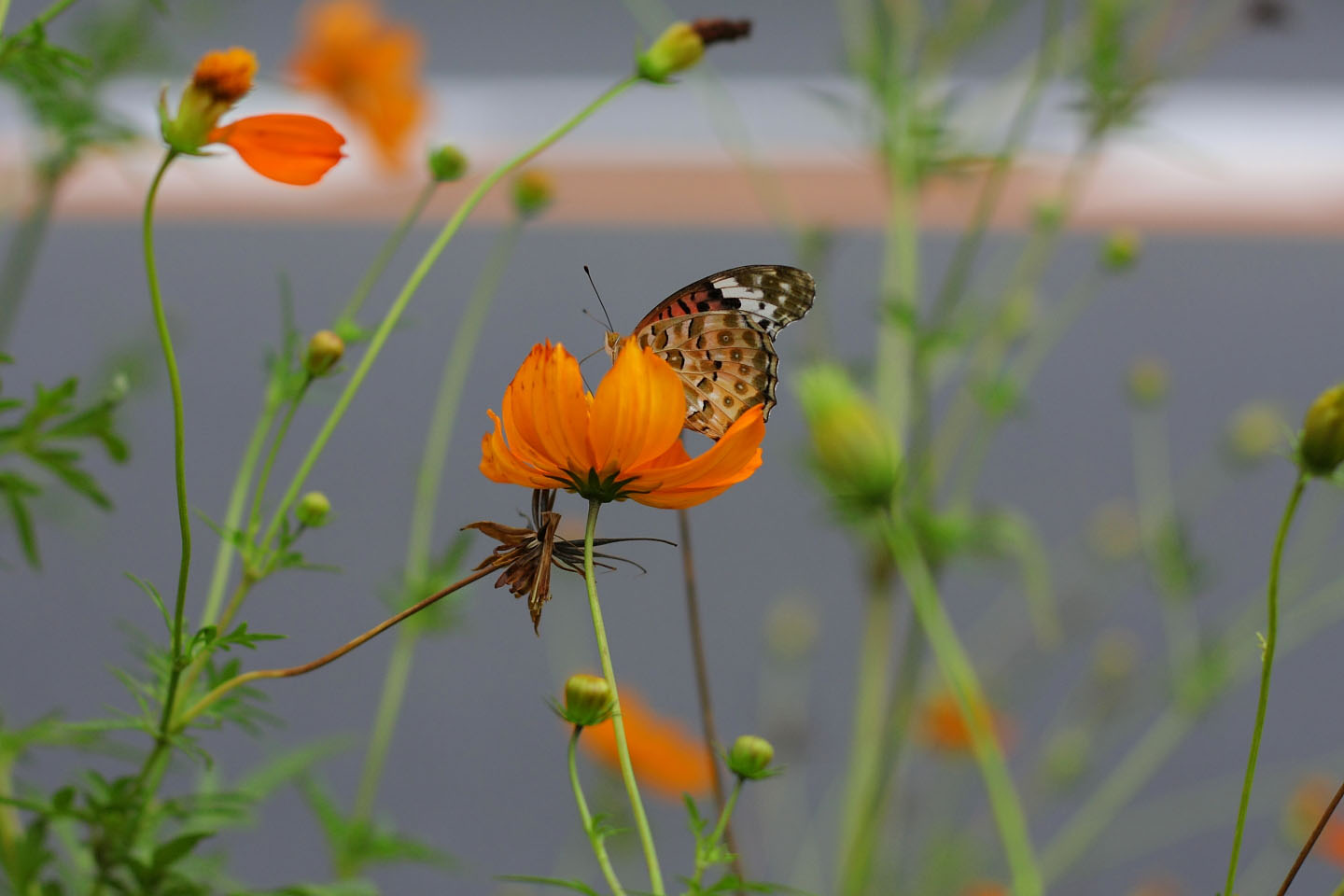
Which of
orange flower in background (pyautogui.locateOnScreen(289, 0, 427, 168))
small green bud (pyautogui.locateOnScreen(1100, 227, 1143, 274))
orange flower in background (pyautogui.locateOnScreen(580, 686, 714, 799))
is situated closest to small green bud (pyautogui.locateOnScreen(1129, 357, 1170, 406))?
small green bud (pyautogui.locateOnScreen(1100, 227, 1143, 274))

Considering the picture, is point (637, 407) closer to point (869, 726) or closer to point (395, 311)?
point (395, 311)

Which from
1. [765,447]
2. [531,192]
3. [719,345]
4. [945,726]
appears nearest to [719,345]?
[719,345]

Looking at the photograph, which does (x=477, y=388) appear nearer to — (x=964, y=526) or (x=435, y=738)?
(x=435, y=738)

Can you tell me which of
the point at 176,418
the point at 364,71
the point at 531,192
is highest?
the point at 364,71

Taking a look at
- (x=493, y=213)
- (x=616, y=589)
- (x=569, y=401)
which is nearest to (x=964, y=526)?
(x=569, y=401)

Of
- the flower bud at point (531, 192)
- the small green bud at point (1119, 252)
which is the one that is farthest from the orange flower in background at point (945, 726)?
the flower bud at point (531, 192)
